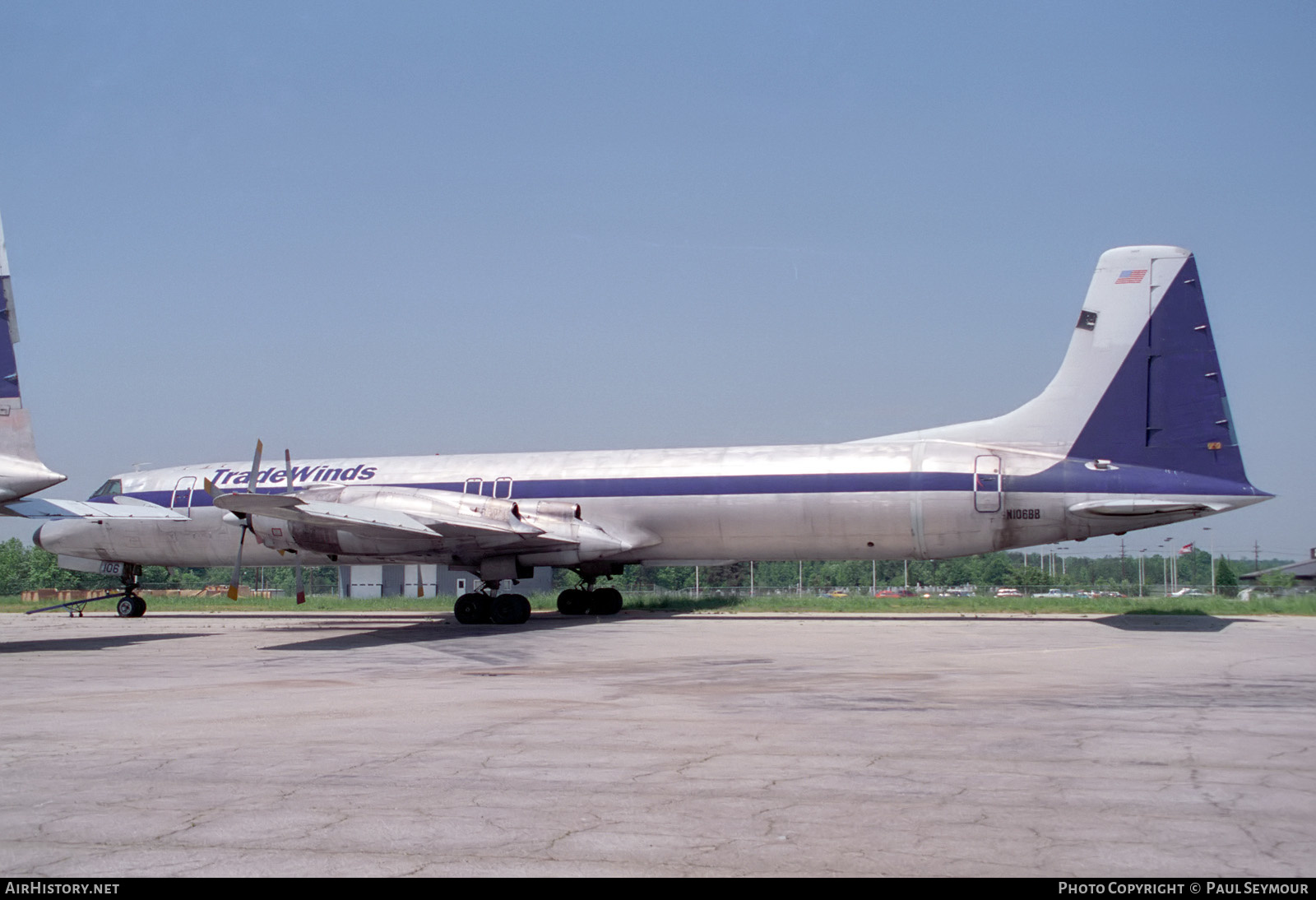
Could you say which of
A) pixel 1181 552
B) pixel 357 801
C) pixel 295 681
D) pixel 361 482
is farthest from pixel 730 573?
pixel 357 801

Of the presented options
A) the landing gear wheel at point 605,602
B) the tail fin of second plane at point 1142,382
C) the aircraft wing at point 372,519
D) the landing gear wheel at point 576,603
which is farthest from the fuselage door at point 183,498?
the tail fin of second plane at point 1142,382

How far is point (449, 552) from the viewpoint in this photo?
85.5 feet

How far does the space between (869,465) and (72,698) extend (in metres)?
18.3

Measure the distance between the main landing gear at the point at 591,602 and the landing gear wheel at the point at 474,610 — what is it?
15.0 ft

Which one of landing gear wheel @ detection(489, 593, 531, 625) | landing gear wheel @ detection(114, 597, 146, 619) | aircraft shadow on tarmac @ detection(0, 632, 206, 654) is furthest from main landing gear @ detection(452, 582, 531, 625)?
landing gear wheel @ detection(114, 597, 146, 619)

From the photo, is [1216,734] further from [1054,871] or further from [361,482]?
[361,482]

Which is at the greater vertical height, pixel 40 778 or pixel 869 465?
pixel 869 465

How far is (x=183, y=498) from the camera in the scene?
31547 mm

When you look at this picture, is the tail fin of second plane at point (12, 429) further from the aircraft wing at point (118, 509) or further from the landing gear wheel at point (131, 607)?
the landing gear wheel at point (131, 607)

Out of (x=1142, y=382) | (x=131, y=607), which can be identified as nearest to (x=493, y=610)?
(x=131, y=607)

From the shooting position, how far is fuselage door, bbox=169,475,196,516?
103ft

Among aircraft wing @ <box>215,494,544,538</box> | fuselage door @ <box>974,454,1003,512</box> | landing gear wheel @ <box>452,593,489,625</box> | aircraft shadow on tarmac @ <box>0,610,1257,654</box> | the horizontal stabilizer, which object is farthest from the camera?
landing gear wheel @ <box>452,593,489,625</box>

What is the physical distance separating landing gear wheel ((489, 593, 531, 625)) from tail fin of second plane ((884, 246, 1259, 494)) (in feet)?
41.2

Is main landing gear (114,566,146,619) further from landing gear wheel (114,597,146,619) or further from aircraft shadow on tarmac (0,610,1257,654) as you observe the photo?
aircraft shadow on tarmac (0,610,1257,654)
